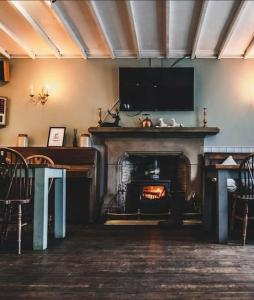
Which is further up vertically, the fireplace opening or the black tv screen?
the black tv screen

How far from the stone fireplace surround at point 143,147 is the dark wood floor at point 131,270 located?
6.12 ft

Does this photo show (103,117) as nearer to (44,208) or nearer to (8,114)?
(8,114)

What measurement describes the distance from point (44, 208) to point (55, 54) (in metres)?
3.27

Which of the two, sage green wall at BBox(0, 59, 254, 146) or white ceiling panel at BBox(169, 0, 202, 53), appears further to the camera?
sage green wall at BBox(0, 59, 254, 146)

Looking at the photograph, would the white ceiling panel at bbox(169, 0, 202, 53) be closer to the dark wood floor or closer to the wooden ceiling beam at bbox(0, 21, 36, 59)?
the wooden ceiling beam at bbox(0, 21, 36, 59)

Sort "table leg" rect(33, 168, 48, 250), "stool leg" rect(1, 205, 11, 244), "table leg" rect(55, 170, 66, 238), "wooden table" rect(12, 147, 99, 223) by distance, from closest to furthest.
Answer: "table leg" rect(33, 168, 48, 250)
"stool leg" rect(1, 205, 11, 244)
"table leg" rect(55, 170, 66, 238)
"wooden table" rect(12, 147, 99, 223)

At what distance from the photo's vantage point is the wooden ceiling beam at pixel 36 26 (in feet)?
13.5

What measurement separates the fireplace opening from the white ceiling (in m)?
1.72

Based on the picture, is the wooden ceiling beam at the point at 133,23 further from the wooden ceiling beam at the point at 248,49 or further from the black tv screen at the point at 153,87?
the wooden ceiling beam at the point at 248,49

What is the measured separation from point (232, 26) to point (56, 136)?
10.3 feet

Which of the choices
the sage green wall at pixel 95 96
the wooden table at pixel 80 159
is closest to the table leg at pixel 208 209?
the sage green wall at pixel 95 96

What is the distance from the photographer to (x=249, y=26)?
4648 millimetres

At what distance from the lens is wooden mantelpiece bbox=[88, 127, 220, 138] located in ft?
18.0

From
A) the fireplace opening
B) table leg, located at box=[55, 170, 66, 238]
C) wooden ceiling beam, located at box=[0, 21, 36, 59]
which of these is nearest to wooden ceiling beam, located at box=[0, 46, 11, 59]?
wooden ceiling beam, located at box=[0, 21, 36, 59]
